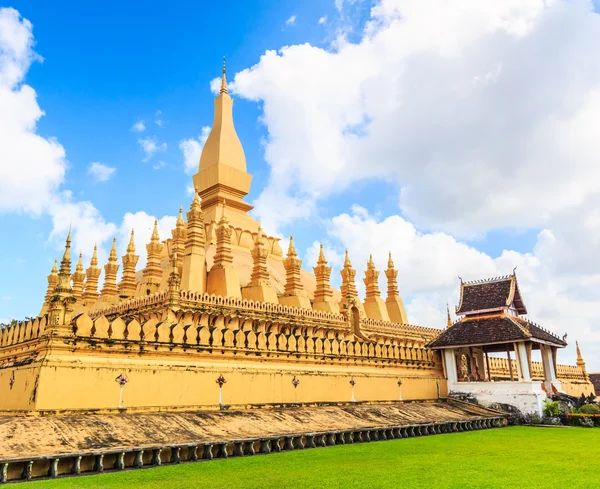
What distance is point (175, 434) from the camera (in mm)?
10992

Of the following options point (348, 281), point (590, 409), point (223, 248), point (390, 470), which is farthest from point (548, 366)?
point (390, 470)

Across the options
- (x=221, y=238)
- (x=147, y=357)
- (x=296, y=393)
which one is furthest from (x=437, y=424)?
(x=221, y=238)

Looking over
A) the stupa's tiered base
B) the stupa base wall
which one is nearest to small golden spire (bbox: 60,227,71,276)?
the stupa base wall

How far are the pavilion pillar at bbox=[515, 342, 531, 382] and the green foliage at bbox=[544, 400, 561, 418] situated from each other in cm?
126

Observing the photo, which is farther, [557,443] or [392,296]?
[392,296]

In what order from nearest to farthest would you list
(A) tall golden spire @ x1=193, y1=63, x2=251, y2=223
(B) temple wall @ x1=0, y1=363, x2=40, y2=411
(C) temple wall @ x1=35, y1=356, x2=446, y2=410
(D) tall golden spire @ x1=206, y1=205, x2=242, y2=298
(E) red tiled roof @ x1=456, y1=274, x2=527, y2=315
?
(B) temple wall @ x1=0, y1=363, x2=40, y2=411
(C) temple wall @ x1=35, y1=356, x2=446, y2=410
(E) red tiled roof @ x1=456, y1=274, x2=527, y2=315
(D) tall golden spire @ x1=206, y1=205, x2=242, y2=298
(A) tall golden spire @ x1=193, y1=63, x2=251, y2=223

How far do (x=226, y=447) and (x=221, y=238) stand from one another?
53.7 ft

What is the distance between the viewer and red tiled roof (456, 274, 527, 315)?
23875mm

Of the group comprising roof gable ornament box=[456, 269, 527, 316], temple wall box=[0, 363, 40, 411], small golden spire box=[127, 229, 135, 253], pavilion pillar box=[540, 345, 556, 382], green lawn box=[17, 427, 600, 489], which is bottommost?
green lawn box=[17, 427, 600, 489]

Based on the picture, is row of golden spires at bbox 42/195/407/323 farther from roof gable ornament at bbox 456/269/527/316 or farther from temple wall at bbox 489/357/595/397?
temple wall at bbox 489/357/595/397

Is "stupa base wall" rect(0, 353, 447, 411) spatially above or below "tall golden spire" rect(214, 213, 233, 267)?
below

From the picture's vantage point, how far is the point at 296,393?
16109 mm

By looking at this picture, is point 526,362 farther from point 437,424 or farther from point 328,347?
point 328,347

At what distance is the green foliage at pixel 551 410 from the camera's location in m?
20.4
